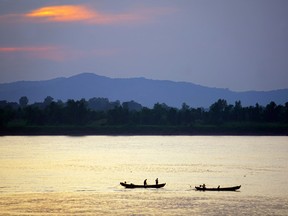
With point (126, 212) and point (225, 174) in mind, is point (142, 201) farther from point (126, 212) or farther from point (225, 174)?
point (225, 174)

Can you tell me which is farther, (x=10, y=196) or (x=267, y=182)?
(x=267, y=182)

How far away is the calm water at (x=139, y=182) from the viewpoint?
235ft

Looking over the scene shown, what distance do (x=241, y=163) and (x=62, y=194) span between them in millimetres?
56055

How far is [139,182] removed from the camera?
3789 inches

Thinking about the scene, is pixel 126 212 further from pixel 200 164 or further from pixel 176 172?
pixel 200 164

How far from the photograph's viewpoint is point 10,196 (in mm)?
79562

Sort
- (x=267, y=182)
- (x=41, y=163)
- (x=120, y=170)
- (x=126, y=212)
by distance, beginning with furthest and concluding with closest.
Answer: (x=41, y=163) < (x=120, y=170) < (x=267, y=182) < (x=126, y=212)

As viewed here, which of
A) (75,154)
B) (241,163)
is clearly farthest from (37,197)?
(75,154)

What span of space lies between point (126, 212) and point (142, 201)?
7.49 metres

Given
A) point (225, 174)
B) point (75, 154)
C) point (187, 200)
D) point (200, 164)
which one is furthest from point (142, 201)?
point (75, 154)

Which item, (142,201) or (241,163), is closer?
(142,201)

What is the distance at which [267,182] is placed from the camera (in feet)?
316

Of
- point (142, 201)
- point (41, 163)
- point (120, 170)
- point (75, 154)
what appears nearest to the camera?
point (142, 201)

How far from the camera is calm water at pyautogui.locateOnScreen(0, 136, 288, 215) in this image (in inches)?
2815
